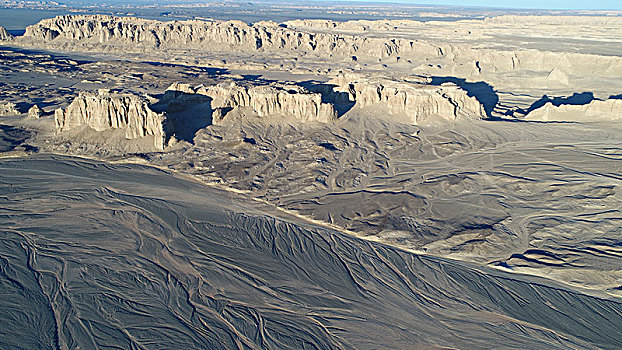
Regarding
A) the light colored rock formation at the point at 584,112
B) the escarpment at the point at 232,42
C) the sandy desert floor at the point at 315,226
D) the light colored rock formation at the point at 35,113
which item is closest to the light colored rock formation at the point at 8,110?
the sandy desert floor at the point at 315,226

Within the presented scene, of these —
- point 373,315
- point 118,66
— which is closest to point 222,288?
point 373,315

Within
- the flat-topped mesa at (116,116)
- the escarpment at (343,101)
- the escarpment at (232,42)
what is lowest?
the flat-topped mesa at (116,116)

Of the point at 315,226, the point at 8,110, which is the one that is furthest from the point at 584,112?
the point at 8,110

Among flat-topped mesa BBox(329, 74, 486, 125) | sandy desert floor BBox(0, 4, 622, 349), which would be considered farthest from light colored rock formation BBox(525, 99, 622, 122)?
flat-topped mesa BBox(329, 74, 486, 125)

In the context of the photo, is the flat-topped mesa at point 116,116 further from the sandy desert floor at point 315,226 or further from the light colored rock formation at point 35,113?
the light colored rock formation at point 35,113

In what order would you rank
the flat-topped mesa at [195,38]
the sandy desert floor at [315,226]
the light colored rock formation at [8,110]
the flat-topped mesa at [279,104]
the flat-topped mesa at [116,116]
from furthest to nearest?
the flat-topped mesa at [195,38]
the light colored rock formation at [8,110]
the flat-topped mesa at [279,104]
the flat-topped mesa at [116,116]
the sandy desert floor at [315,226]

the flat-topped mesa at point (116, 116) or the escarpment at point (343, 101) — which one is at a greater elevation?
the escarpment at point (343, 101)
